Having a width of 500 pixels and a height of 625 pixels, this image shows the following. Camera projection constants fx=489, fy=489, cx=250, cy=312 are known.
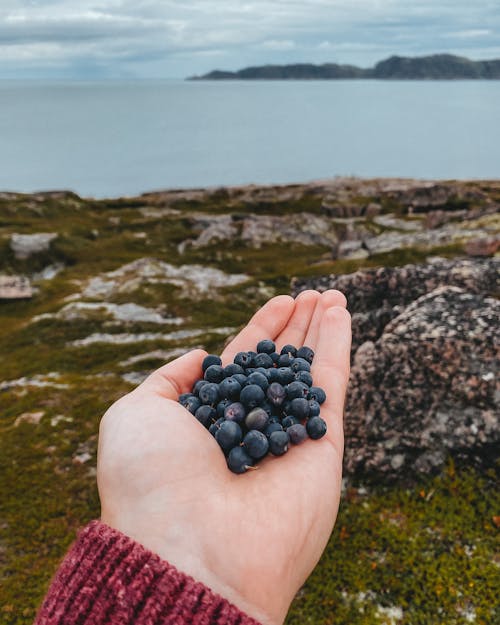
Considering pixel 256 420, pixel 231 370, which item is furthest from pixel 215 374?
pixel 256 420

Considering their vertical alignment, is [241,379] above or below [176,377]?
above

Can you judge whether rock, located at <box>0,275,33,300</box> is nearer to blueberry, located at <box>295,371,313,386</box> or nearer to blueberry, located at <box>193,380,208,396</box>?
blueberry, located at <box>193,380,208,396</box>

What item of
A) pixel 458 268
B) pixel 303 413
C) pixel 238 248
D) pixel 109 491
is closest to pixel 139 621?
pixel 109 491

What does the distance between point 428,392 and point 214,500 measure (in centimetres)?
930

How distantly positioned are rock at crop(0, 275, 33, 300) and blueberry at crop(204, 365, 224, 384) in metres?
48.5

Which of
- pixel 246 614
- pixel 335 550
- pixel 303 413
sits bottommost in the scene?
pixel 335 550

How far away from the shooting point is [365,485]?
14.3 metres

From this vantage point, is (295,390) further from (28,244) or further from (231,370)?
(28,244)

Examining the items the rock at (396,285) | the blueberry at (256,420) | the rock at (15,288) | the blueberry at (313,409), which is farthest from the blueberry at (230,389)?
the rock at (15,288)

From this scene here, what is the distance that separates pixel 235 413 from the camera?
7.73m

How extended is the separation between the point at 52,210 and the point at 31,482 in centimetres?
8202

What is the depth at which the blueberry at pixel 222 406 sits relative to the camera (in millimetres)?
7980

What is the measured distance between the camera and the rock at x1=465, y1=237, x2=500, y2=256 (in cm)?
3925

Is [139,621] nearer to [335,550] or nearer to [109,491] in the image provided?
[109,491]
